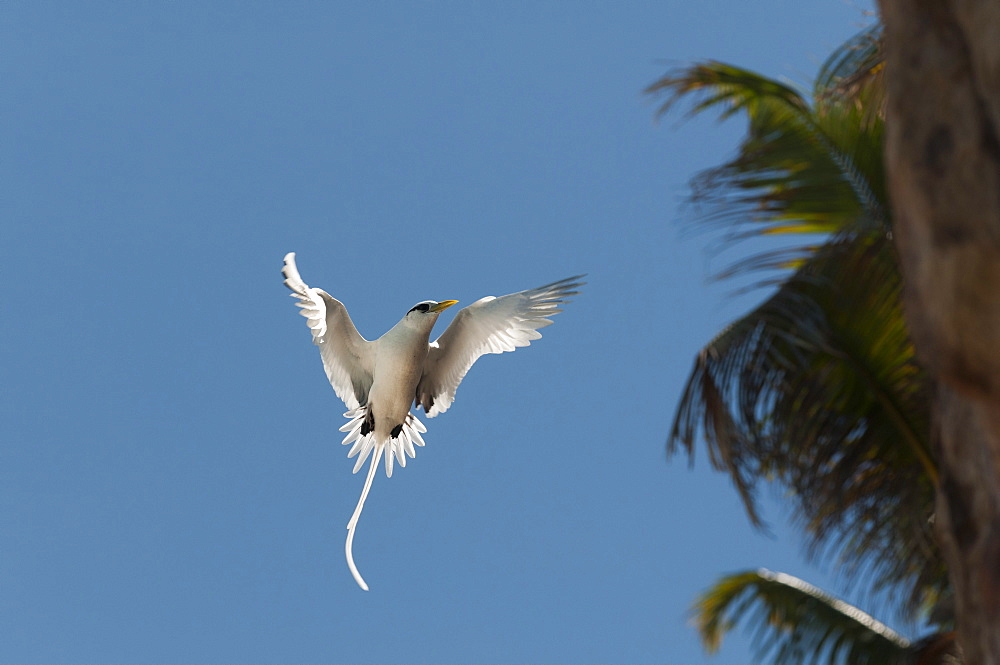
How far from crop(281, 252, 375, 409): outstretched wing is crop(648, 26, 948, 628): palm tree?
3.67 metres

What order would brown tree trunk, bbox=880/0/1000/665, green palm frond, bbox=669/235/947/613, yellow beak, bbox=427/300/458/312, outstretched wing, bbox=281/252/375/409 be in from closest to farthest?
1. brown tree trunk, bbox=880/0/1000/665
2. green palm frond, bbox=669/235/947/613
3. outstretched wing, bbox=281/252/375/409
4. yellow beak, bbox=427/300/458/312

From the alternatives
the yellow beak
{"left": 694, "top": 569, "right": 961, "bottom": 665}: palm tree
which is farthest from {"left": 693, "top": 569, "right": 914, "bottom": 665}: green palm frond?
the yellow beak

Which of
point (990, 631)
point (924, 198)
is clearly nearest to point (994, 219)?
point (924, 198)

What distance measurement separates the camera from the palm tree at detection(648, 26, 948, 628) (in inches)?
301

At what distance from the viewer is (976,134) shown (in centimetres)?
414

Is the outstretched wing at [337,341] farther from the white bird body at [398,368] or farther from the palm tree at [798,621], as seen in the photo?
the palm tree at [798,621]

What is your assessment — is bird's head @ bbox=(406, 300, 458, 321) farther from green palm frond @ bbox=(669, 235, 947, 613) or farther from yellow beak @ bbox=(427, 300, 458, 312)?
green palm frond @ bbox=(669, 235, 947, 613)

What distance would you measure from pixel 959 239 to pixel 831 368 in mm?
3994

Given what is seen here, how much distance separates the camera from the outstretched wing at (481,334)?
10602 mm

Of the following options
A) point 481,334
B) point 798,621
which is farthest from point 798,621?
point 481,334

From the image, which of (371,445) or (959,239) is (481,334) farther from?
(959,239)

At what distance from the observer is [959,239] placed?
4.00 metres

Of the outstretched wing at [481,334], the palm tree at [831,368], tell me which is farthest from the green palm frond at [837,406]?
the outstretched wing at [481,334]

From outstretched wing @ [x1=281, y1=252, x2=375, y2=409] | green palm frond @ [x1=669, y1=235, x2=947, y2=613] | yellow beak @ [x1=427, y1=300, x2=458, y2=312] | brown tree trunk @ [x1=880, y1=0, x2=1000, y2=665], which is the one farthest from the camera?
yellow beak @ [x1=427, y1=300, x2=458, y2=312]
